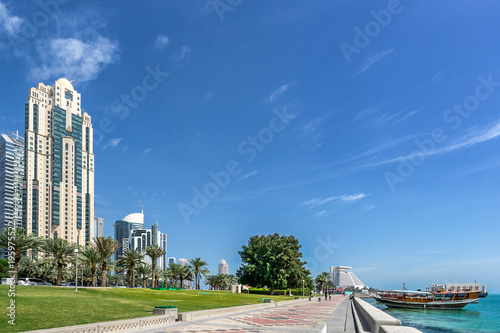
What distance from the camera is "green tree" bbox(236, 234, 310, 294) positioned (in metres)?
76.3

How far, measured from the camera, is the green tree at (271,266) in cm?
7631

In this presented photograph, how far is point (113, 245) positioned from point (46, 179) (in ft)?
352

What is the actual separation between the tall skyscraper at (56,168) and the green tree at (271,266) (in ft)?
291

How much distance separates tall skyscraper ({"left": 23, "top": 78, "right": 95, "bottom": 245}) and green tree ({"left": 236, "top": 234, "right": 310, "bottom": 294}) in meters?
88.8

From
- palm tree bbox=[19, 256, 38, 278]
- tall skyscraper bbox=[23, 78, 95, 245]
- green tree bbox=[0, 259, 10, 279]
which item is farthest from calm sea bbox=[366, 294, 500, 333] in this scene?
tall skyscraper bbox=[23, 78, 95, 245]

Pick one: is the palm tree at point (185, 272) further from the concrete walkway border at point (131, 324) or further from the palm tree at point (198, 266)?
the concrete walkway border at point (131, 324)

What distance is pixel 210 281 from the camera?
117688 millimetres

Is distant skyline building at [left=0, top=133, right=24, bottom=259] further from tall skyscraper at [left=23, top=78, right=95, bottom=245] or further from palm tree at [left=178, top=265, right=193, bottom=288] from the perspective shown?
palm tree at [left=178, top=265, right=193, bottom=288]

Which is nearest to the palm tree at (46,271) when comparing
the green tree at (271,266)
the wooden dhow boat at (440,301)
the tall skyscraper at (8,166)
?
the green tree at (271,266)

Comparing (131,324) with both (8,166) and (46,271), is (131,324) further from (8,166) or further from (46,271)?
(8,166)

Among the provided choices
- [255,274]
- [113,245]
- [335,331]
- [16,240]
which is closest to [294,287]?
[255,274]

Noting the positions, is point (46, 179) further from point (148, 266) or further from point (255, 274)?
point (255, 274)

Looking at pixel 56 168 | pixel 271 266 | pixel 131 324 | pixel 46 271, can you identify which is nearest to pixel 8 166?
pixel 56 168

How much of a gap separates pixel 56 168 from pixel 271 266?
10878 centimetres
